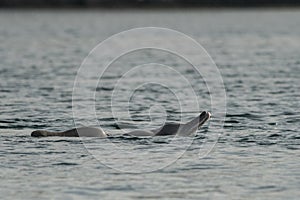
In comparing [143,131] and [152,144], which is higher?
[152,144]

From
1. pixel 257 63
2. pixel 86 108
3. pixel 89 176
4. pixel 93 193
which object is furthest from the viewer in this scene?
pixel 257 63

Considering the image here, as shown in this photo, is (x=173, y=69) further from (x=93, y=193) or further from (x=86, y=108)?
(x=93, y=193)

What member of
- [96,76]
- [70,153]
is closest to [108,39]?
[96,76]

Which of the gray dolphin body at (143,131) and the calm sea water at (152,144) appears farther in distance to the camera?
the gray dolphin body at (143,131)

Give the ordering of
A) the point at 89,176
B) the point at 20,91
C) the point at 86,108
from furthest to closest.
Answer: the point at 20,91, the point at 86,108, the point at 89,176

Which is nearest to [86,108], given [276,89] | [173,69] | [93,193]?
[276,89]

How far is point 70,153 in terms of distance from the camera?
2758cm

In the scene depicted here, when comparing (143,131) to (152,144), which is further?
(143,131)

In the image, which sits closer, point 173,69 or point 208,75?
point 208,75

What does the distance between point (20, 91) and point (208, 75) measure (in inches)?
530

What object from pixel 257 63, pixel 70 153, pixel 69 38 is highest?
pixel 70 153

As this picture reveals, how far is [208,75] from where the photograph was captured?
55094 millimetres

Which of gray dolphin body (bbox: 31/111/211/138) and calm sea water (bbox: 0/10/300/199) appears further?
gray dolphin body (bbox: 31/111/211/138)

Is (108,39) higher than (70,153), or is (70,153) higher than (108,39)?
(70,153)
